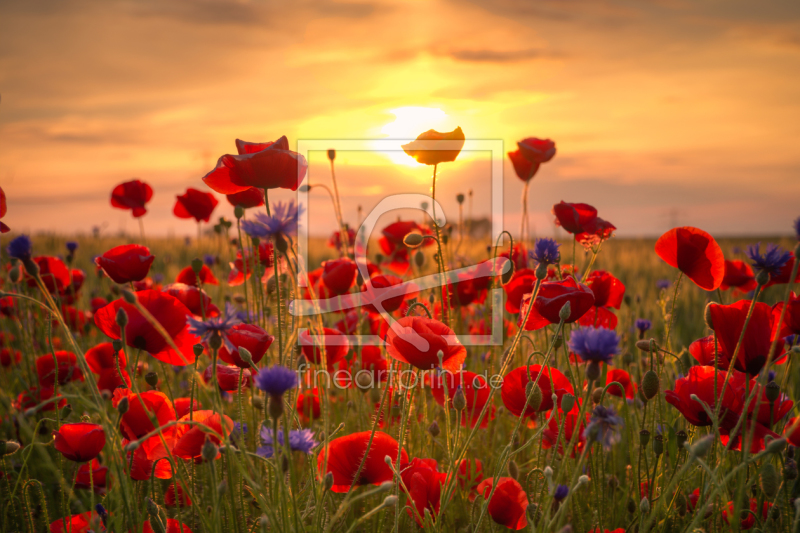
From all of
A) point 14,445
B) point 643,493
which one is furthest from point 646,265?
point 14,445

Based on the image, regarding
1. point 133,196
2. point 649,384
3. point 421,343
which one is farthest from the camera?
point 133,196

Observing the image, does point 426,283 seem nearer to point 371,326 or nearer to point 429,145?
point 371,326

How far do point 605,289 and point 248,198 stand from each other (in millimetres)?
1124

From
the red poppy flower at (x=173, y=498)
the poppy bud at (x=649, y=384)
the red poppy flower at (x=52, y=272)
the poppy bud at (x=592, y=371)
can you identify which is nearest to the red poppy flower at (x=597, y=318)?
the poppy bud at (x=649, y=384)

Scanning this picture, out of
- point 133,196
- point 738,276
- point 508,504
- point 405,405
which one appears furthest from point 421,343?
point 133,196

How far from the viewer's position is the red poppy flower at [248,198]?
1762 mm

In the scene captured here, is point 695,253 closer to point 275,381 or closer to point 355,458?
point 355,458

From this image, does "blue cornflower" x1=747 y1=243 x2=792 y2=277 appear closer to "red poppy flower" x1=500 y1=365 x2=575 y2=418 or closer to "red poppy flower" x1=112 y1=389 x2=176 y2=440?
"red poppy flower" x1=500 y1=365 x2=575 y2=418

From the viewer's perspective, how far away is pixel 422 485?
44.4 inches

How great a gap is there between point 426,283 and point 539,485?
3.17 ft

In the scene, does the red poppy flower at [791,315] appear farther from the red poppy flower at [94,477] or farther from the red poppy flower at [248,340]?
the red poppy flower at [94,477]

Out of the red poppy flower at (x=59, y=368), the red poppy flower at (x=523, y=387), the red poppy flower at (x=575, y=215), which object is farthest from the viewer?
the red poppy flower at (x=59, y=368)

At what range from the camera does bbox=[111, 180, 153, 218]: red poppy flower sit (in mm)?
2551

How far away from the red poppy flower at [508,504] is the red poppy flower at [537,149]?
3.88 feet
